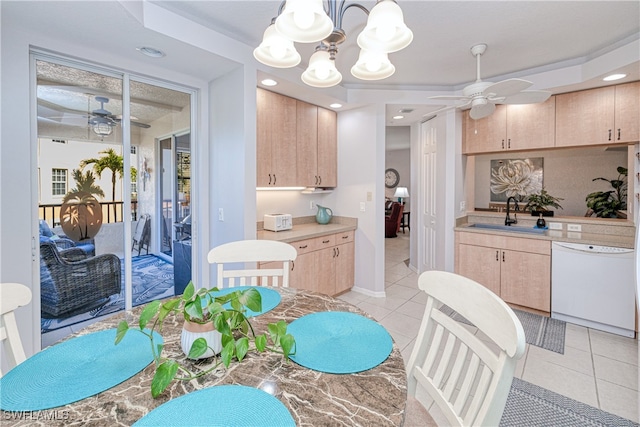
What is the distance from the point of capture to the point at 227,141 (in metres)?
2.80

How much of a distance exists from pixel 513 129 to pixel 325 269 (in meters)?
2.77

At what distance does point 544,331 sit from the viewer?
2832mm

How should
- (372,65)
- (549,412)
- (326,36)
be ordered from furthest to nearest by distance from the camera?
1. (549,412)
2. (372,65)
3. (326,36)

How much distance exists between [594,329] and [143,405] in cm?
378

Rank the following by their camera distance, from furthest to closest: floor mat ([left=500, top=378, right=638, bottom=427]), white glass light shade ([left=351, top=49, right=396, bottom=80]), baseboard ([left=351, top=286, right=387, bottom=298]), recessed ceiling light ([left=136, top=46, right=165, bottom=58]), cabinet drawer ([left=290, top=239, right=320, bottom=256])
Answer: baseboard ([left=351, top=286, right=387, bottom=298])
cabinet drawer ([left=290, top=239, right=320, bottom=256])
recessed ceiling light ([left=136, top=46, right=165, bottom=58])
floor mat ([left=500, top=378, right=638, bottom=427])
white glass light shade ([left=351, top=49, right=396, bottom=80])

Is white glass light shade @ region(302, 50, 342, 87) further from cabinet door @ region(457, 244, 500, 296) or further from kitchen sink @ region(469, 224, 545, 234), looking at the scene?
kitchen sink @ region(469, 224, 545, 234)

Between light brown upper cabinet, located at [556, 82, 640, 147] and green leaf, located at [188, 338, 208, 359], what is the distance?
3.96 metres

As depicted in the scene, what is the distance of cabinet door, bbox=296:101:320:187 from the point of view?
11.5 ft

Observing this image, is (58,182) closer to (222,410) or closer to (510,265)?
(222,410)

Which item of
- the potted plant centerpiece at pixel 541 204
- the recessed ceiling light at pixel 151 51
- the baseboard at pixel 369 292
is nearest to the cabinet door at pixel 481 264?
the potted plant centerpiece at pixel 541 204

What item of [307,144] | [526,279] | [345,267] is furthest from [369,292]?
[307,144]

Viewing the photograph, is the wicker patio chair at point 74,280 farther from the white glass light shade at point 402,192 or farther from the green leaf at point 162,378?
the white glass light shade at point 402,192

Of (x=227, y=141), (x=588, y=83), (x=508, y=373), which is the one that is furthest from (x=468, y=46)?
(x=508, y=373)

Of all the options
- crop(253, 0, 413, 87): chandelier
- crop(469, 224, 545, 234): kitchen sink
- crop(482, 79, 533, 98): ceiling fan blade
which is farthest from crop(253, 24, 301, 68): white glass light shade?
crop(469, 224, 545, 234): kitchen sink
